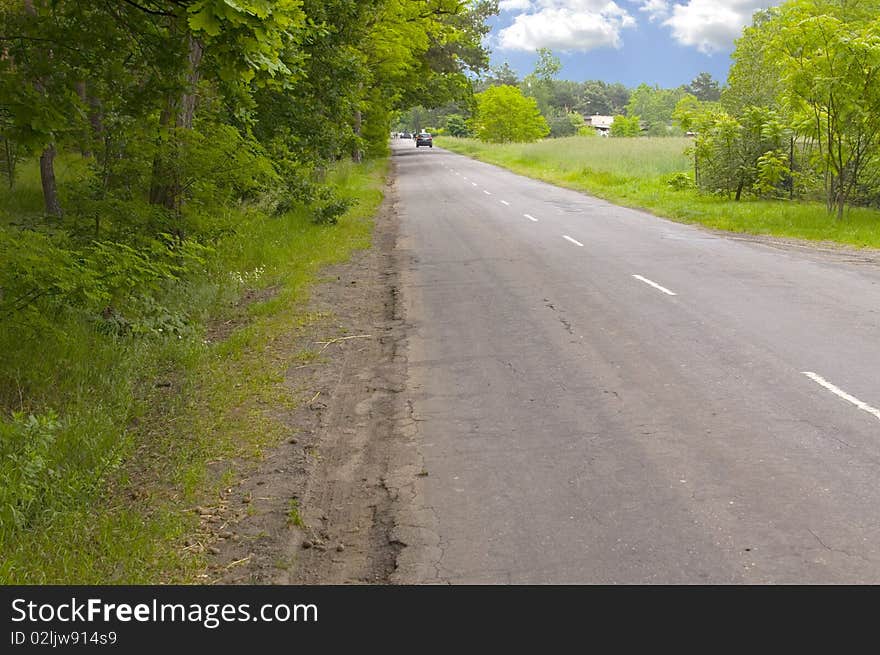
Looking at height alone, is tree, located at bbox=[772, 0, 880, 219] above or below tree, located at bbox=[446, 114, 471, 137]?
below

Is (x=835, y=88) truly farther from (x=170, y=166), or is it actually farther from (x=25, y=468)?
(x=25, y=468)

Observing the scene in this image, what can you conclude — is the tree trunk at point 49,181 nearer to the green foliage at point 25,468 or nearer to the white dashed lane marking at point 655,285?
the white dashed lane marking at point 655,285

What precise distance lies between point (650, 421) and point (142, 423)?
407 centimetres

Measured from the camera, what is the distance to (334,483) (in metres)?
5.66

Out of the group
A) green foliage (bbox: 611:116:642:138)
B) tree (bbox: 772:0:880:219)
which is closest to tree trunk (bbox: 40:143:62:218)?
tree (bbox: 772:0:880:219)

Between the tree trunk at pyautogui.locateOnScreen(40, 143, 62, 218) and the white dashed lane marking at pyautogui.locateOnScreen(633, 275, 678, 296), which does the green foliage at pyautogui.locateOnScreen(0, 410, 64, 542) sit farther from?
the tree trunk at pyautogui.locateOnScreen(40, 143, 62, 218)

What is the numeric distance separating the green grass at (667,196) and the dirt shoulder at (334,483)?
12.3 m

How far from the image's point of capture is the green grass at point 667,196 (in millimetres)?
18370

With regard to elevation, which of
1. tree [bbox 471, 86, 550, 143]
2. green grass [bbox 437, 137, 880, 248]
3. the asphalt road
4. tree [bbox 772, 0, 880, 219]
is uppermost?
tree [bbox 471, 86, 550, 143]

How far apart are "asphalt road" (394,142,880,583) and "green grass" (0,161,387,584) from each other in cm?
146

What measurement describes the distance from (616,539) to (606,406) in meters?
2.34

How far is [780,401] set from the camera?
674cm

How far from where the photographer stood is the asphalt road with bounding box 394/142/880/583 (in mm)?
4484

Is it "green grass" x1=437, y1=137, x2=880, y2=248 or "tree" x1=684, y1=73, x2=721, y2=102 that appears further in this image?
"tree" x1=684, y1=73, x2=721, y2=102
